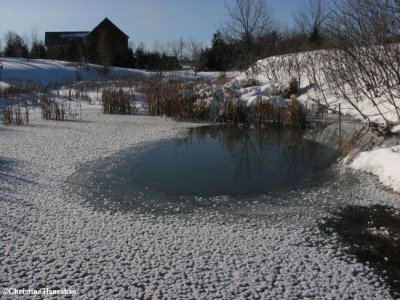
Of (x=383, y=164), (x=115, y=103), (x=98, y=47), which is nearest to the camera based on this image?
(x=383, y=164)

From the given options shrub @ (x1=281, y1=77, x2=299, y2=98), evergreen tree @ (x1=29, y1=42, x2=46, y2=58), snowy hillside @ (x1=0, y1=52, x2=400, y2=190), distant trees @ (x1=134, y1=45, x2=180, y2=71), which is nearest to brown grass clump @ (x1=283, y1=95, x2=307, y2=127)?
snowy hillside @ (x1=0, y1=52, x2=400, y2=190)

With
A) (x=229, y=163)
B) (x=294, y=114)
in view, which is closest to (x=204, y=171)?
(x=229, y=163)

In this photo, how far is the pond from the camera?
179 inches

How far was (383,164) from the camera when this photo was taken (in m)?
5.10

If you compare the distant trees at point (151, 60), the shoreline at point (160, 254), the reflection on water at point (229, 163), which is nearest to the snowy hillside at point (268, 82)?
the reflection on water at point (229, 163)

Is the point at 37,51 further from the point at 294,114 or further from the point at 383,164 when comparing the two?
the point at 383,164

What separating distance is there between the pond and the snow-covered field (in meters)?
0.40

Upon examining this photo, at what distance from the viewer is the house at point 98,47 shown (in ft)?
96.1

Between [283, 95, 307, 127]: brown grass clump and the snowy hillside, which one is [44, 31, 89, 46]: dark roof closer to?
the snowy hillside

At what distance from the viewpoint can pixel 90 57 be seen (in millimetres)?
32031

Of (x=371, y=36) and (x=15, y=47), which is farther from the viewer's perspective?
(x=15, y=47)

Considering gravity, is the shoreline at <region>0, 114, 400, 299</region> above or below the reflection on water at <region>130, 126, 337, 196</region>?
below

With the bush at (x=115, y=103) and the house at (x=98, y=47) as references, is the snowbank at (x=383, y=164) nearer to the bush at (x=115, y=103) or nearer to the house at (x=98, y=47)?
the bush at (x=115, y=103)

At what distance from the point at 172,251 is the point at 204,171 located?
8.89ft
